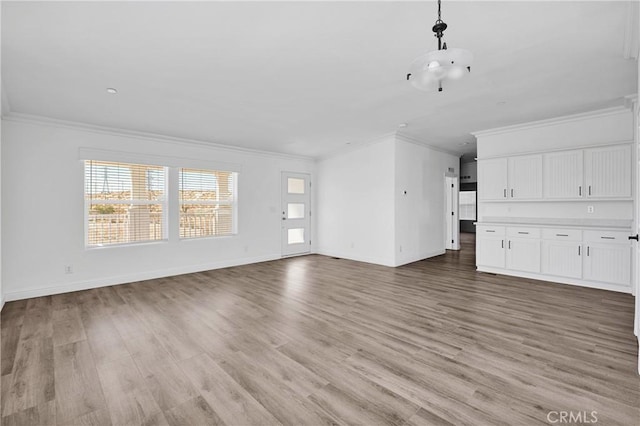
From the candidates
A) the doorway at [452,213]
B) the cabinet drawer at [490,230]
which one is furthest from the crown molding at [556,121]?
the doorway at [452,213]

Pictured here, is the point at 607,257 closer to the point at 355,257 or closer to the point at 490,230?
the point at 490,230

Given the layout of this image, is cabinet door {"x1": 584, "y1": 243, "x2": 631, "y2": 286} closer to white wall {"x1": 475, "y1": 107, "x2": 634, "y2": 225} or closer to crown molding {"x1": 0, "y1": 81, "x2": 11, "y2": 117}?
white wall {"x1": 475, "y1": 107, "x2": 634, "y2": 225}

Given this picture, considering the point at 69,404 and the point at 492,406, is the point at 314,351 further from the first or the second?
the point at 69,404

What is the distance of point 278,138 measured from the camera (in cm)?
571

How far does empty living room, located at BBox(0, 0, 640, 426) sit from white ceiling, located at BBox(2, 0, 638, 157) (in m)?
0.03

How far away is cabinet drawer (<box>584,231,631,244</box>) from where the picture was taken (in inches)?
→ 161

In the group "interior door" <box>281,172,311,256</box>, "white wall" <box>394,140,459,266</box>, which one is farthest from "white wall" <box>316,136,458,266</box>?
"interior door" <box>281,172,311,256</box>

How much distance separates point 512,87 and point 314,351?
11.7 ft

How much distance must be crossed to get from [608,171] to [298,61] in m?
4.65

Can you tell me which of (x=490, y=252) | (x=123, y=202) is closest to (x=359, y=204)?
(x=490, y=252)

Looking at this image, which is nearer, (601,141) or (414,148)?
(601,141)

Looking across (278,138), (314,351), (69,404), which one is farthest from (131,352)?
(278,138)

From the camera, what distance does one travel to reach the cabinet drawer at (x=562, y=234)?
176 inches

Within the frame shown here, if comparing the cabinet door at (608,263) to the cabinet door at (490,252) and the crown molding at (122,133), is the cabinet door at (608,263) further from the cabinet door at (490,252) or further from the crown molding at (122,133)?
the crown molding at (122,133)
